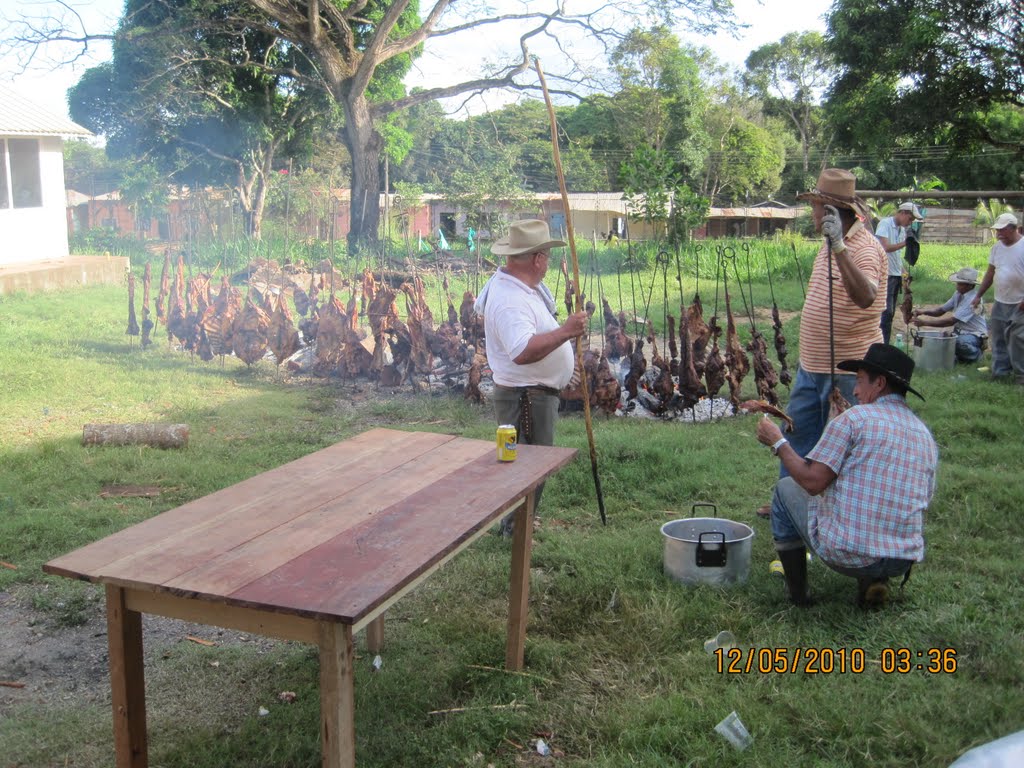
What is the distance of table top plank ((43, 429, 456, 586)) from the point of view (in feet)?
8.75

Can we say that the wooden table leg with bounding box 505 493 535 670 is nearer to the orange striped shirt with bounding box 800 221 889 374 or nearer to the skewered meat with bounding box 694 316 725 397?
the orange striped shirt with bounding box 800 221 889 374

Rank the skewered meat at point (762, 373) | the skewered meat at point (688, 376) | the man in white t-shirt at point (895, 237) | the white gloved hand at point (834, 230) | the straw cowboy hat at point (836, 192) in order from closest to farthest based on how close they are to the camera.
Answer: the white gloved hand at point (834, 230)
the straw cowboy hat at point (836, 192)
the skewered meat at point (762, 373)
the skewered meat at point (688, 376)
the man in white t-shirt at point (895, 237)

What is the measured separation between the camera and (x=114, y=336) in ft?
38.3

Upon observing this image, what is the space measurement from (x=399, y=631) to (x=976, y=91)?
13279 millimetres

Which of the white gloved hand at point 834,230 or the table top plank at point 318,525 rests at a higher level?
the white gloved hand at point 834,230

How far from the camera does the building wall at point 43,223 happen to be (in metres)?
18.0

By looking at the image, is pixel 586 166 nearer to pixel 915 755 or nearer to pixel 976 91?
pixel 976 91

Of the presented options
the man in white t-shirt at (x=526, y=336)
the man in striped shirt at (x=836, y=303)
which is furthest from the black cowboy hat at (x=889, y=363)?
the man in white t-shirt at (x=526, y=336)

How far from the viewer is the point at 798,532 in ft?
13.5

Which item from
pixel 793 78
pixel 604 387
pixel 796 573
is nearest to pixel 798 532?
pixel 796 573

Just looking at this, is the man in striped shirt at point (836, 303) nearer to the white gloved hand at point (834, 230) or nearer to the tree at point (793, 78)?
the white gloved hand at point (834, 230)

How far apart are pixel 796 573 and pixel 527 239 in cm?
210

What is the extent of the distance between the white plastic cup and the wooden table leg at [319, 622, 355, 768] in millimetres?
1416

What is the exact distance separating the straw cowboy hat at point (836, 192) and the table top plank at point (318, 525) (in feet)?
6.94
